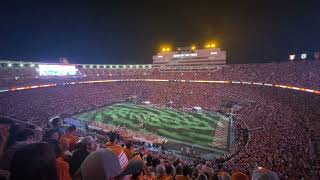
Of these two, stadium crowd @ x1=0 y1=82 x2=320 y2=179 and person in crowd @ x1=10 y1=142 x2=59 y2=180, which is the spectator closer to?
person in crowd @ x1=10 y1=142 x2=59 y2=180

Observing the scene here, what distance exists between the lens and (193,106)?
48.0 metres

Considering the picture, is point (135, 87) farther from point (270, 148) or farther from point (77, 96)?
point (270, 148)

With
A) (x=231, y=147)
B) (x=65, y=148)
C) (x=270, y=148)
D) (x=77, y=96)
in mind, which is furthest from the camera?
(x=77, y=96)

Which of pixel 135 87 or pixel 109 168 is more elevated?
pixel 109 168

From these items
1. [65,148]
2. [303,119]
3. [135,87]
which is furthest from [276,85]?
[65,148]

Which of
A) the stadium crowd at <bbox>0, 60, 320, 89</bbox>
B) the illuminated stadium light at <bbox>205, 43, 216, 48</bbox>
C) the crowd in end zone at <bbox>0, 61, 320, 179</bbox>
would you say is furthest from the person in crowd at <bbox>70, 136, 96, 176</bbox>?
the illuminated stadium light at <bbox>205, 43, 216, 48</bbox>

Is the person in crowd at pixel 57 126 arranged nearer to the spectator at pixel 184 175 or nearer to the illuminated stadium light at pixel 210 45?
the spectator at pixel 184 175

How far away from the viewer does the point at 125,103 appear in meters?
56.2

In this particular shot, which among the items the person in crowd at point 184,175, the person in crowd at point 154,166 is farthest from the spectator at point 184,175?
the person in crowd at point 154,166

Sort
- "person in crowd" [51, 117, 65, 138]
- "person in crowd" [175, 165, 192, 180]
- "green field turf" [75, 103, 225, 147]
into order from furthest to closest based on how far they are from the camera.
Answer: "green field turf" [75, 103, 225, 147]
"person in crowd" [175, 165, 192, 180]
"person in crowd" [51, 117, 65, 138]

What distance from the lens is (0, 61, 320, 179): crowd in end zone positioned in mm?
2458

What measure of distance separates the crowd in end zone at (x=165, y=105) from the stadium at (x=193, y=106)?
0.56ft

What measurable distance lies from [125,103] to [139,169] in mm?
54064

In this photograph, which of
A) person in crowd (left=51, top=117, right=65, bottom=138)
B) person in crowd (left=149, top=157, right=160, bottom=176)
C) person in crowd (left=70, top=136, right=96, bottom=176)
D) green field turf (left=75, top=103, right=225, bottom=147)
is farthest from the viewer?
green field turf (left=75, top=103, right=225, bottom=147)
